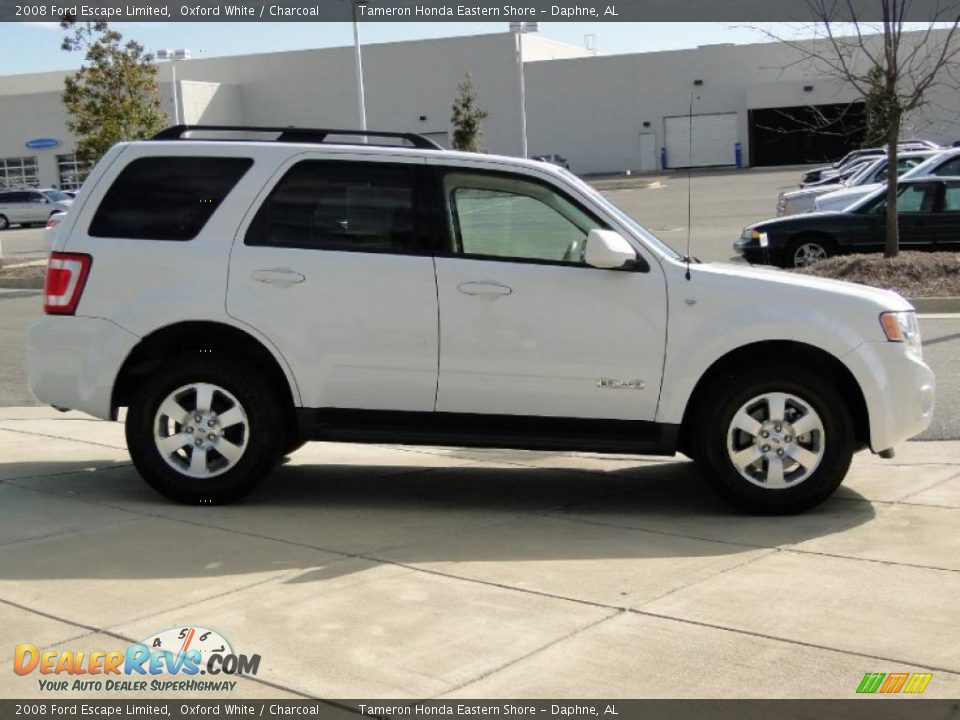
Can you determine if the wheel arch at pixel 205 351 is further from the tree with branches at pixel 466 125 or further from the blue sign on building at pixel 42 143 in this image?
the blue sign on building at pixel 42 143

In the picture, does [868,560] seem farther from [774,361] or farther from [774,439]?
[774,361]

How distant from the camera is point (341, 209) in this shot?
709 centimetres

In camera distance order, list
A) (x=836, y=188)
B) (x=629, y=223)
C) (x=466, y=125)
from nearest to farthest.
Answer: (x=629, y=223)
(x=836, y=188)
(x=466, y=125)

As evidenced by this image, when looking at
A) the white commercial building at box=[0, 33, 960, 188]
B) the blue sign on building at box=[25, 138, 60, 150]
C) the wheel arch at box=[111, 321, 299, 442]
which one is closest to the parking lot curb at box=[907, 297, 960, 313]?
the wheel arch at box=[111, 321, 299, 442]

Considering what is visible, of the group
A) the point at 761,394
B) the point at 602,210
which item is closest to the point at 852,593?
the point at 761,394

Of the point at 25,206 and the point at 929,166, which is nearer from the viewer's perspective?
the point at 929,166

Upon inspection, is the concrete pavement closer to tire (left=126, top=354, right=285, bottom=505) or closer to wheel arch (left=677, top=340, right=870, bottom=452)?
tire (left=126, top=354, right=285, bottom=505)

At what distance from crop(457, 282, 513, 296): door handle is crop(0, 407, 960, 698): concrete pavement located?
122cm

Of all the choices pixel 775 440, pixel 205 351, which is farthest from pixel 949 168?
pixel 205 351

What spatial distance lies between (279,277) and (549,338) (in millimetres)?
1484

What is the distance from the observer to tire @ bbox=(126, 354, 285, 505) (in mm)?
6961

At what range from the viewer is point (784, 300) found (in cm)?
680
